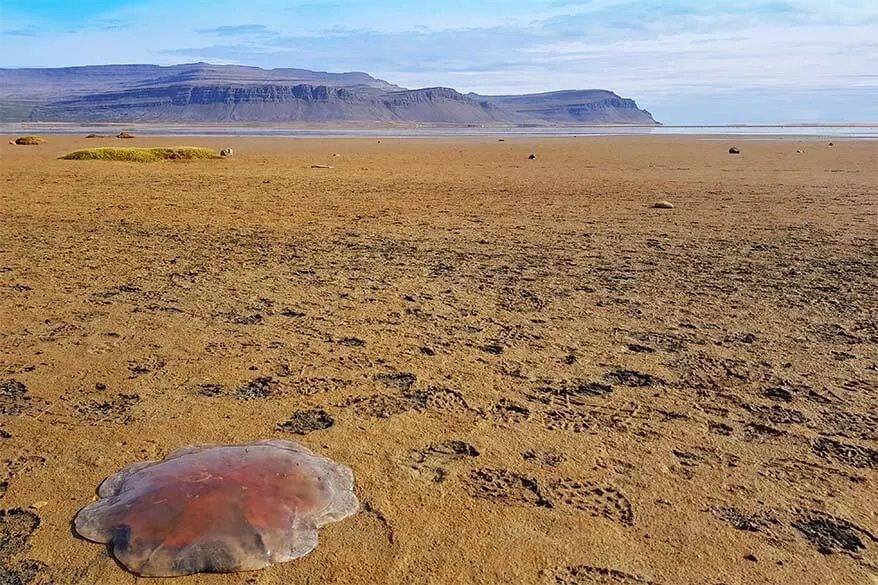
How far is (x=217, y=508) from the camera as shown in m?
3.26

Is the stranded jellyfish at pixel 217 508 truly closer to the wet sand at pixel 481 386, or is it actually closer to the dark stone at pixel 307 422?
the wet sand at pixel 481 386

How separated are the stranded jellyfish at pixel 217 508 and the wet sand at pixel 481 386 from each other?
9 cm

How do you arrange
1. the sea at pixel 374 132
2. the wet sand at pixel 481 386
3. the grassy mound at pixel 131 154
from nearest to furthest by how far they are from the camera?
the wet sand at pixel 481 386
the grassy mound at pixel 131 154
the sea at pixel 374 132

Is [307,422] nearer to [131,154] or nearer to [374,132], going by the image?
[131,154]

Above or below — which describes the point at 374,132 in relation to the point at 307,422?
below

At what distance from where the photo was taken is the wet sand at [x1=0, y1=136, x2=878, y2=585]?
10.3ft

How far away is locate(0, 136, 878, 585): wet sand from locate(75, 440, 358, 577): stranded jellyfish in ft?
0.30

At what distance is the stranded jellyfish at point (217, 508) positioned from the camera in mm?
2980

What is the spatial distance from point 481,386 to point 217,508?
198 cm

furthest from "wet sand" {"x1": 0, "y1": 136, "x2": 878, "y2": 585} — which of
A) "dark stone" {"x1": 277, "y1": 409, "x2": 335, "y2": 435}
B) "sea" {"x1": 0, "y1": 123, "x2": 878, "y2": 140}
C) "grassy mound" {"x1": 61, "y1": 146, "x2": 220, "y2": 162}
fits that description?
"sea" {"x1": 0, "y1": 123, "x2": 878, "y2": 140}

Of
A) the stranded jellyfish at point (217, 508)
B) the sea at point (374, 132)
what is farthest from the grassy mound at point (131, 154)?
the sea at point (374, 132)

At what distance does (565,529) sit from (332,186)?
548 inches

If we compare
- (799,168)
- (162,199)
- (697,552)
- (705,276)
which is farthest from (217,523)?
(799,168)

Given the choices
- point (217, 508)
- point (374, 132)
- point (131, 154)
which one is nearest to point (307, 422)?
point (217, 508)
